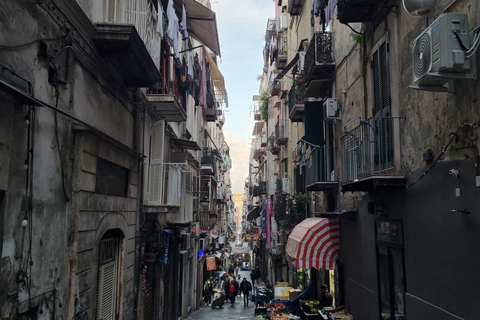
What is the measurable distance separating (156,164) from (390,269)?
22.2ft

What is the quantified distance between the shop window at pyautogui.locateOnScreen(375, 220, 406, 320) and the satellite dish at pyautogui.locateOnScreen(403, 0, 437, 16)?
3.56 m

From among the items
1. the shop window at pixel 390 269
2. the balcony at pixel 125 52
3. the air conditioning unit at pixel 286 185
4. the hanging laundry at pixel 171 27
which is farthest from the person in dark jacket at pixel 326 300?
the air conditioning unit at pixel 286 185

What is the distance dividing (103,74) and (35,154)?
302cm

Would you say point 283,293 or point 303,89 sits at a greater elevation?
point 303,89

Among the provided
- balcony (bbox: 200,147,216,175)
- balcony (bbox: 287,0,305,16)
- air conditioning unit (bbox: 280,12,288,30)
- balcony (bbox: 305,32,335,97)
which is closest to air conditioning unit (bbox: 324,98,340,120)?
balcony (bbox: 305,32,335,97)

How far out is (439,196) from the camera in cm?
564

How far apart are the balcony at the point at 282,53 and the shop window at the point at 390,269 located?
1772 centimetres

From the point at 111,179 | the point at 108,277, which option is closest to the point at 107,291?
the point at 108,277

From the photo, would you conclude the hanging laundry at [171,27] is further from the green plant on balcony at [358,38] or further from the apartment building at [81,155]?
the green plant on balcony at [358,38]

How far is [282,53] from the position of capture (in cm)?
2434

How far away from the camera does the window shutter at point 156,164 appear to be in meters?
11.3

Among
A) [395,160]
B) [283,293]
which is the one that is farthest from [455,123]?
[283,293]

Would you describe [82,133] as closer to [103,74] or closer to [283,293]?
[103,74]

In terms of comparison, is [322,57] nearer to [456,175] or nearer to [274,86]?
[456,175]
